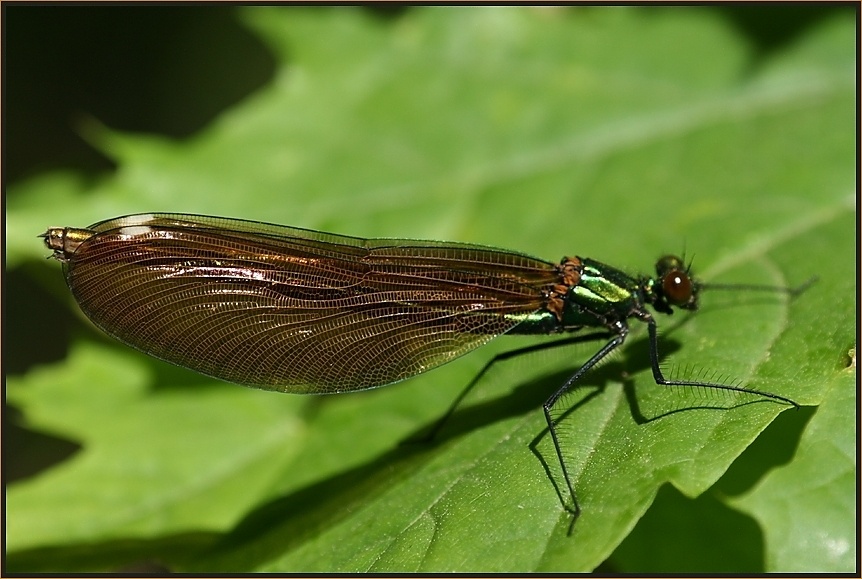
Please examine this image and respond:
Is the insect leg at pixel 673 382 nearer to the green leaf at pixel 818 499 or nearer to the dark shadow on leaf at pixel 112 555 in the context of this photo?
the green leaf at pixel 818 499

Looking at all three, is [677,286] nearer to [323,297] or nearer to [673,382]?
[673,382]

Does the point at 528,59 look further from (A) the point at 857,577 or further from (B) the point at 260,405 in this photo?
(A) the point at 857,577

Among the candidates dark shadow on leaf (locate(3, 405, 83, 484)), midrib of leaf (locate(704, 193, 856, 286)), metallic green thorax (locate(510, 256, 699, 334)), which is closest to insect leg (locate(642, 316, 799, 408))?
metallic green thorax (locate(510, 256, 699, 334))

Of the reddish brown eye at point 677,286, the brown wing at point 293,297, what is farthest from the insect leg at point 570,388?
the brown wing at point 293,297

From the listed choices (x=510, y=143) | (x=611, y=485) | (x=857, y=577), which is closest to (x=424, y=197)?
(x=510, y=143)

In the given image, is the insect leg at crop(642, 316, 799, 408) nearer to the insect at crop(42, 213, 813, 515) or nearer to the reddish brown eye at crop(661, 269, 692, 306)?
the insect at crop(42, 213, 813, 515)

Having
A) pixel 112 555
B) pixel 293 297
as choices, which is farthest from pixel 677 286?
pixel 112 555
